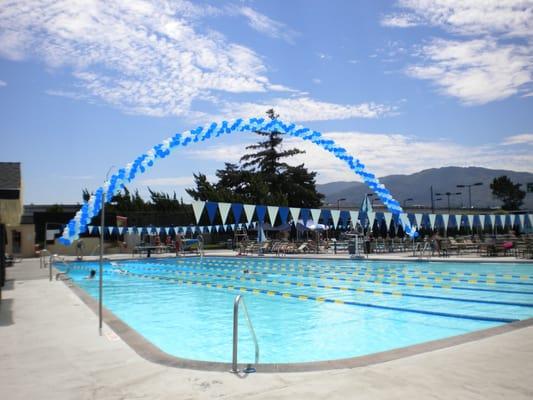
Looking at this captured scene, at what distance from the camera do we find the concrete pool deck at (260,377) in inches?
147

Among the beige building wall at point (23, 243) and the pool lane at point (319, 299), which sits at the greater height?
the beige building wall at point (23, 243)

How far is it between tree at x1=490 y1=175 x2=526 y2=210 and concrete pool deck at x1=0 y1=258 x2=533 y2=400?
291ft

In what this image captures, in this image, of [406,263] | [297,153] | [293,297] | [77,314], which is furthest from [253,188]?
[77,314]

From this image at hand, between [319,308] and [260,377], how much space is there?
5555 mm

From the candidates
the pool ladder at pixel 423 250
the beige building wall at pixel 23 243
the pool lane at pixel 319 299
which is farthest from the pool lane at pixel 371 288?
the beige building wall at pixel 23 243

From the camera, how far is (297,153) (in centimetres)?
5709

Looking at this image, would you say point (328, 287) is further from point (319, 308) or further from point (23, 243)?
point (23, 243)

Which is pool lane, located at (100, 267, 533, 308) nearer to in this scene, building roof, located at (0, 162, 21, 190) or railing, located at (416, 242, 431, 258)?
building roof, located at (0, 162, 21, 190)

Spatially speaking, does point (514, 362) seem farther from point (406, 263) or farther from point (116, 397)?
point (406, 263)

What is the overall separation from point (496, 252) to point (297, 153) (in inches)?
1462

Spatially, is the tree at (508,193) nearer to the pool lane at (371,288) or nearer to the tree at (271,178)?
the tree at (271,178)

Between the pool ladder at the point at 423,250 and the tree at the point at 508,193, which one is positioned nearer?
the pool ladder at the point at 423,250

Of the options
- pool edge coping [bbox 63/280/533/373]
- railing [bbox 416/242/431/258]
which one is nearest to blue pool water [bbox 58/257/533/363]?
pool edge coping [bbox 63/280/533/373]

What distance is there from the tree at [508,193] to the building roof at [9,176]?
88.4m
